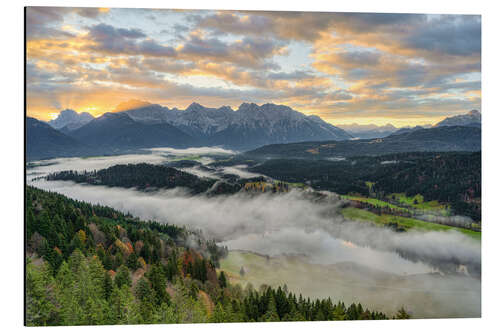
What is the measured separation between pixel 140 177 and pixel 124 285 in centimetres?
1215

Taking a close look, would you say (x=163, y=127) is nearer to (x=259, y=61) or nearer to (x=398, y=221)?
(x=259, y=61)

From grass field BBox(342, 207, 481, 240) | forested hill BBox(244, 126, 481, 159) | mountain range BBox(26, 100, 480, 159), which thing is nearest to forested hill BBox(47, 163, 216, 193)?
mountain range BBox(26, 100, 480, 159)

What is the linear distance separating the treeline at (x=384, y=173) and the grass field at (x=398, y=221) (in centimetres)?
200

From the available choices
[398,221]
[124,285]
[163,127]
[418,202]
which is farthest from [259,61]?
[418,202]

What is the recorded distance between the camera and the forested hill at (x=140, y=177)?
70.9ft

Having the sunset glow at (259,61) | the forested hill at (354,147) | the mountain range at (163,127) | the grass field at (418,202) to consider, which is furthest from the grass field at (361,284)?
the forested hill at (354,147)

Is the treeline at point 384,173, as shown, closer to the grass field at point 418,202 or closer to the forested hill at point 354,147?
the grass field at point 418,202

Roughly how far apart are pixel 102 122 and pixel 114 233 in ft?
28.1

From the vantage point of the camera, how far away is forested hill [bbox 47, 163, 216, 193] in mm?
21609

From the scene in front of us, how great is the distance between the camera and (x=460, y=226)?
578 inches

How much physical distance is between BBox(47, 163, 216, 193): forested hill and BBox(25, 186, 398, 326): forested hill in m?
4.83
